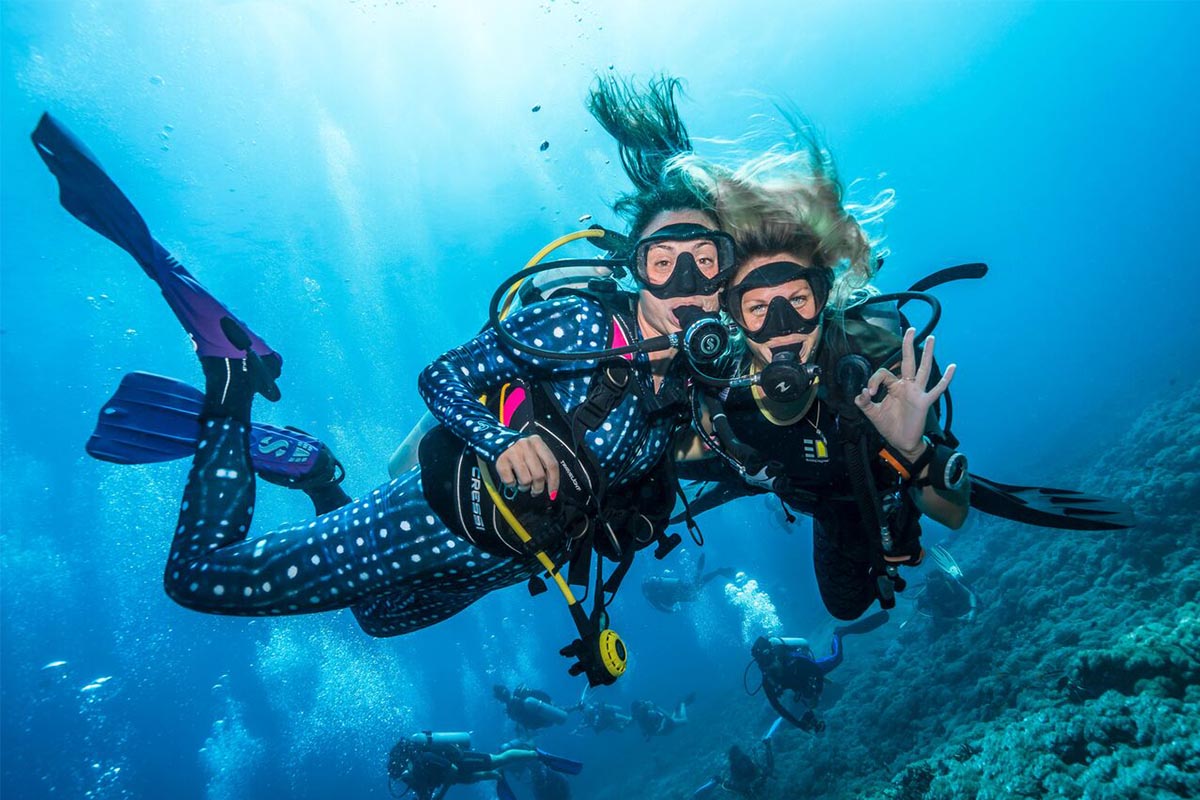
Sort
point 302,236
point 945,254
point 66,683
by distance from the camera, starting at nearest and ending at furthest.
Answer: point 302,236, point 66,683, point 945,254

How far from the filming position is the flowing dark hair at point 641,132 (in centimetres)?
355

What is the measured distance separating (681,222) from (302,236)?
1465 inches

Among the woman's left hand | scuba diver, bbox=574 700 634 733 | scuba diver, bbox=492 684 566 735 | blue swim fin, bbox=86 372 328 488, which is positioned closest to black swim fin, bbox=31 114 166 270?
blue swim fin, bbox=86 372 328 488

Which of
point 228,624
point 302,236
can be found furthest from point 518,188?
point 228,624

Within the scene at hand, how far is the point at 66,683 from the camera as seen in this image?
42.5 meters

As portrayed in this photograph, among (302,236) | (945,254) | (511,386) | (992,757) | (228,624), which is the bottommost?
(992,757)

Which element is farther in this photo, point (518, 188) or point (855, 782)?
point (518, 188)

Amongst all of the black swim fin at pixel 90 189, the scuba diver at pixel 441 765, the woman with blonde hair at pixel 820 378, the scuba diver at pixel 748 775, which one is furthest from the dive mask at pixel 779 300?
the scuba diver at pixel 441 765

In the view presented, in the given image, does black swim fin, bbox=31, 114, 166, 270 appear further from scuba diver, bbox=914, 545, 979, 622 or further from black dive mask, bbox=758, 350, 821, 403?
scuba diver, bbox=914, 545, 979, 622

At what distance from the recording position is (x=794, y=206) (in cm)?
313

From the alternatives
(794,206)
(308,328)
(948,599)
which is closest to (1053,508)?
(794,206)

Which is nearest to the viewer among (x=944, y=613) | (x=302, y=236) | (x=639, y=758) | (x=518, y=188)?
(x=944, y=613)

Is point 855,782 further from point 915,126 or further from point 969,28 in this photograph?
point 915,126

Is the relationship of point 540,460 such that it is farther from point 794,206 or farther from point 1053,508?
point 1053,508
